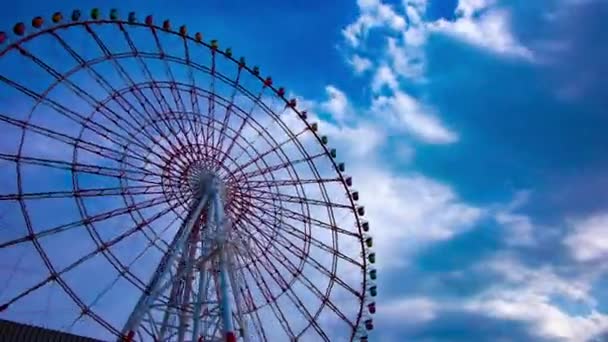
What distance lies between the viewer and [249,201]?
40375 millimetres

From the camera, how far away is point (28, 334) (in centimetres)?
3150

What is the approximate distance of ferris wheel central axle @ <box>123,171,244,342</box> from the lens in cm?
3309

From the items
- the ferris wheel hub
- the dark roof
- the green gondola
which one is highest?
the green gondola

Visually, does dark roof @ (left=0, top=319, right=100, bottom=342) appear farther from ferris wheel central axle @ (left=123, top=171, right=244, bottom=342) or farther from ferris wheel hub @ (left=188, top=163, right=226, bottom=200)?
ferris wheel hub @ (left=188, top=163, right=226, bottom=200)

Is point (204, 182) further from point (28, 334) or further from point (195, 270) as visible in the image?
point (28, 334)

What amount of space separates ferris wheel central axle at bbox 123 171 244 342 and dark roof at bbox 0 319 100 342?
252 cm

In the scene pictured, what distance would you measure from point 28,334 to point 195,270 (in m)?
8.35

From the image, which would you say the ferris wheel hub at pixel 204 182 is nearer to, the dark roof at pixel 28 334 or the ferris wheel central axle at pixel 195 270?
the ferris wheel central axle at pixel 195 270

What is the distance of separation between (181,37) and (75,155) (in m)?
8.85

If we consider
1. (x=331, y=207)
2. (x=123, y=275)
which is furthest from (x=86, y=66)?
(x=331, y=207)

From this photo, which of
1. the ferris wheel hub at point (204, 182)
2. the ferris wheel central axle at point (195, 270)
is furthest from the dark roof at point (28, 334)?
the ferris wheel hub at point (204, 182)

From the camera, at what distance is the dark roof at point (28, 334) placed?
30.8 meters

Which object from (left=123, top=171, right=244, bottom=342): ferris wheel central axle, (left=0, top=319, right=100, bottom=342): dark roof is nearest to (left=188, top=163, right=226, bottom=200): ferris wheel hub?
(left=123, top=171, right=244, bottom=342): ferris wheel central axle

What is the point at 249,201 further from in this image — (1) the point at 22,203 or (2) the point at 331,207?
(1) the point at 22,203
